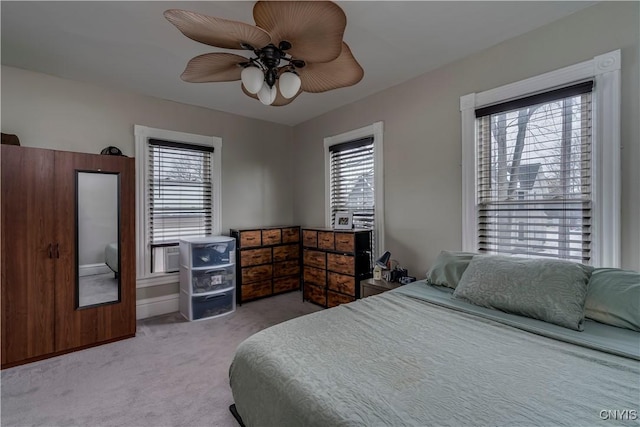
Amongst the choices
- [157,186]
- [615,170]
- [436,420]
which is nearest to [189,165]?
[157,186]

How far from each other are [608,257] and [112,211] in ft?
13.5

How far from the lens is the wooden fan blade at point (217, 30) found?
4.30ft

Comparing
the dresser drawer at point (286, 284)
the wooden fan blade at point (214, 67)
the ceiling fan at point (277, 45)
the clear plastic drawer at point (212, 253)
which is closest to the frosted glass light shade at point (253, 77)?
the ceiling fan at point (277, 45)

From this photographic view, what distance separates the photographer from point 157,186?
3.63m

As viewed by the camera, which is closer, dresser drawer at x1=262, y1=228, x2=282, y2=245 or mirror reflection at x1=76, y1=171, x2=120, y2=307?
mirror reflection at x1=76, y1=171, x2=120, y2=307

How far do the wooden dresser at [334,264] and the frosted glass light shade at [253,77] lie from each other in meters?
1.99

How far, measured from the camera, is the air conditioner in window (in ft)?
12.0

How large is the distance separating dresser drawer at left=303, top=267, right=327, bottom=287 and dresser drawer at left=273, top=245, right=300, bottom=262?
1.64 ft

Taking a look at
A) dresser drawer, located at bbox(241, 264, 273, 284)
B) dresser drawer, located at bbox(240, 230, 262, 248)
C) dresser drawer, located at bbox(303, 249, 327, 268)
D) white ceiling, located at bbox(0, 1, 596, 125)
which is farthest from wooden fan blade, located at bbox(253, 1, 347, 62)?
dresser drawer, located at bbox(241, 264, 273, 284)

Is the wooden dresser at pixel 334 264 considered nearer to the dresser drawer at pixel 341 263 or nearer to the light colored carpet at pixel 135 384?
the dresser drawer at pixel 341 263

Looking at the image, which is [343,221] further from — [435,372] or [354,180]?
[435,372]

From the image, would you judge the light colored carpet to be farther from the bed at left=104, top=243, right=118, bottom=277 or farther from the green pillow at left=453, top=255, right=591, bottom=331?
the green pillow at left=453, top=255, right=591, bottom=331

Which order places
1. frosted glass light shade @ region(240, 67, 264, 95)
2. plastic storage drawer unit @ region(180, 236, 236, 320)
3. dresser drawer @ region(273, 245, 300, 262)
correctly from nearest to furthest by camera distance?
frosted glass light shade @ region(240, 67, 264, 95) < plastic storage drawer unit @ region(180, 236, 236, 320) < dresser drawer @ region(273, 245, 300, 262)

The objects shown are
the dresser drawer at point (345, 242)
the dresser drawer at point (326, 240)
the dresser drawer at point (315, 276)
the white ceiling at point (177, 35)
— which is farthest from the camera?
the dresser drawer at point (315, 276)
